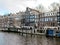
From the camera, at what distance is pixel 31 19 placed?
922 inches

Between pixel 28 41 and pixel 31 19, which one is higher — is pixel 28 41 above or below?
below

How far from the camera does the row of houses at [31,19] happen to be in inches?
824

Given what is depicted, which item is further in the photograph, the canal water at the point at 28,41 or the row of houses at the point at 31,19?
the row of houses at the point at 31,19

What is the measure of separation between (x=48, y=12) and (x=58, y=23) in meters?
→ 2.08

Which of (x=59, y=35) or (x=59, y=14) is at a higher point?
(x=59, y=14)

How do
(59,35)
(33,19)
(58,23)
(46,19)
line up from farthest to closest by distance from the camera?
(33,19)
(46,19)
(58,23)
(59,35)

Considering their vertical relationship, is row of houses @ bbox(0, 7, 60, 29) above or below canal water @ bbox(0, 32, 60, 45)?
above

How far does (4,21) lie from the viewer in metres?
24.6

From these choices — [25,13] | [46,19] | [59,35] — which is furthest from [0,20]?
[59,35]

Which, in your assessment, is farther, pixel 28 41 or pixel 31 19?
pixel 31 19

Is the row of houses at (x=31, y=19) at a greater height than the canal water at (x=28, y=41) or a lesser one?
greater

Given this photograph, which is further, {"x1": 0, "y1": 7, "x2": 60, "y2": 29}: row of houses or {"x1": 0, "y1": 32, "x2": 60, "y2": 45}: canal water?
{"x1": 0, "y1": 7, "x2": 60, "y2": 29}: row of houses

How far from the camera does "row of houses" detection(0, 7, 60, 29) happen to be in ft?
68.7

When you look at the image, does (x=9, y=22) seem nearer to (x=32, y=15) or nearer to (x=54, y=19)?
(x=32, y=15)
